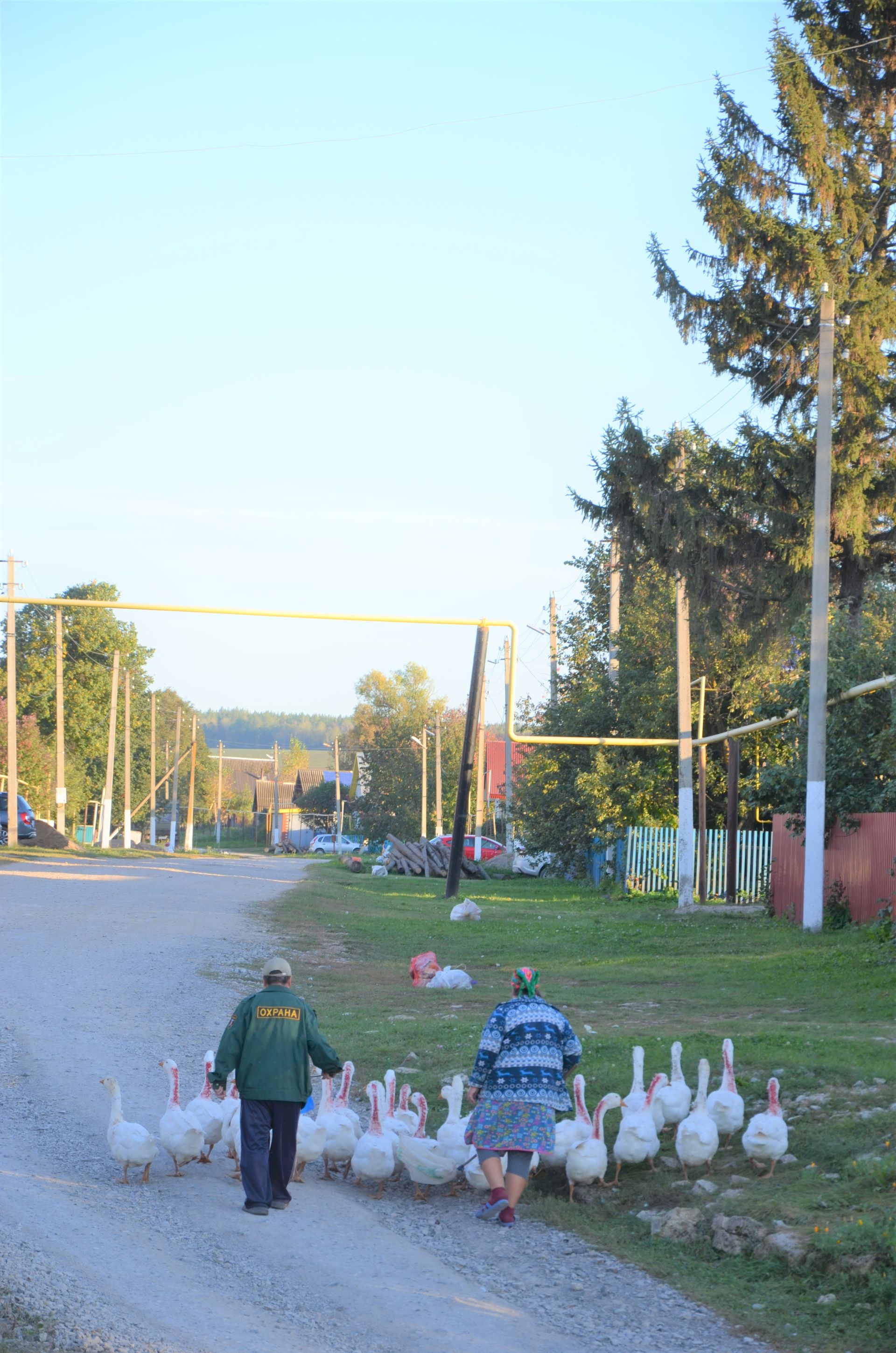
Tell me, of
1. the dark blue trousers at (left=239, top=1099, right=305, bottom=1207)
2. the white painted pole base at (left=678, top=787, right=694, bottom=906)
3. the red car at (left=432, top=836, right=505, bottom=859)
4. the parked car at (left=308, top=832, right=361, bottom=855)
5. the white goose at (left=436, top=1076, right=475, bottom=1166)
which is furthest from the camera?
the parked car at (left=308, top=832, right=361, bottom=855)

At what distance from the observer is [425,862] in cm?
4384

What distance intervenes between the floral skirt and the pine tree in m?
15.5

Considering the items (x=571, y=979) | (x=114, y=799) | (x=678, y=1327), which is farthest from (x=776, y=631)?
(x=114, y=799)

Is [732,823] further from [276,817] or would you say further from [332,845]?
[276,817]

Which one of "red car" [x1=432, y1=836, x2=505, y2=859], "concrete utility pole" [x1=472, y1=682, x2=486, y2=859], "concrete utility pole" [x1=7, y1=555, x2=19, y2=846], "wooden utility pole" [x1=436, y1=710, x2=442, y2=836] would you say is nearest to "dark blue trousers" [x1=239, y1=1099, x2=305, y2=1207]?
"concrete utility pole" [x1=7, y1=555, x2=19, y2=846]

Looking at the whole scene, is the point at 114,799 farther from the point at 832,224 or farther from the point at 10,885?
the point at 832,224

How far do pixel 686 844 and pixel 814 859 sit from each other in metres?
6.99

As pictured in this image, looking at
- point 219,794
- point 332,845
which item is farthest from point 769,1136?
point 219,794

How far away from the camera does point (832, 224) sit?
21109mm

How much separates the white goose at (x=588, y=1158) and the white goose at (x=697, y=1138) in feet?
1.36

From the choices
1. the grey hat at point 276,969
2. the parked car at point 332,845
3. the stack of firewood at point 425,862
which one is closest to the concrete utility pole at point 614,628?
the stack of firewood at point 425,862

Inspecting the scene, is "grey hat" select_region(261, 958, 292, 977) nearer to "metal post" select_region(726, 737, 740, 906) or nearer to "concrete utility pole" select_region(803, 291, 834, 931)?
"concrete utility pole" select_region(803, 291, 834, 931)

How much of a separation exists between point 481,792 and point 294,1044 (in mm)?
50273

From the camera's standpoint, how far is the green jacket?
6.70m
